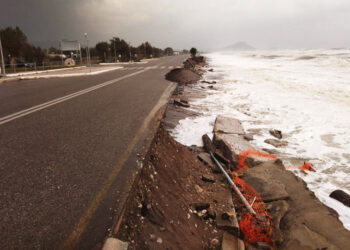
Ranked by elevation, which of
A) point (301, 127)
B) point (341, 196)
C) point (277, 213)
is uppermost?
point (301, 127)

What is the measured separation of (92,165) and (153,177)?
0.91m

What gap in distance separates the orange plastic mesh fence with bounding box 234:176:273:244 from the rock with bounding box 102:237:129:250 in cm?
154

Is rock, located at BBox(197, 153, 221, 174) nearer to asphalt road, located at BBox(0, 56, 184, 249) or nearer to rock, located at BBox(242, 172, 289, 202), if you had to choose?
rock, located at BBox(242, 172, 289, 202)

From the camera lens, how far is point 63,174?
3.26m

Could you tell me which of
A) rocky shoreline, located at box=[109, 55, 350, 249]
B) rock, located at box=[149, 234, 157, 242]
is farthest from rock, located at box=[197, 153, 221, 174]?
rock, located at box=[149, 234, 157, 242]

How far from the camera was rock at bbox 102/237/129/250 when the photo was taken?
2.09 metres

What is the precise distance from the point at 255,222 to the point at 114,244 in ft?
5.94

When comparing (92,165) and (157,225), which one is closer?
(157,225)

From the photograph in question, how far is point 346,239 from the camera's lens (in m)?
2.73

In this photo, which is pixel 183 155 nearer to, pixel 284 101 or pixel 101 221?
pixel 101 221

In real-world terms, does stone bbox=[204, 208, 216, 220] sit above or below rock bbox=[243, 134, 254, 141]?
below

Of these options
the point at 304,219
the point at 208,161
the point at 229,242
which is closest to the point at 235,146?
the point at 208,161

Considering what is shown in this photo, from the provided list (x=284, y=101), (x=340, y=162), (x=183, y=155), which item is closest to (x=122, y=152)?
(x=183, y=155)

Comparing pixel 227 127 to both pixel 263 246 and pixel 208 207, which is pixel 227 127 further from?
pixel 263 246
